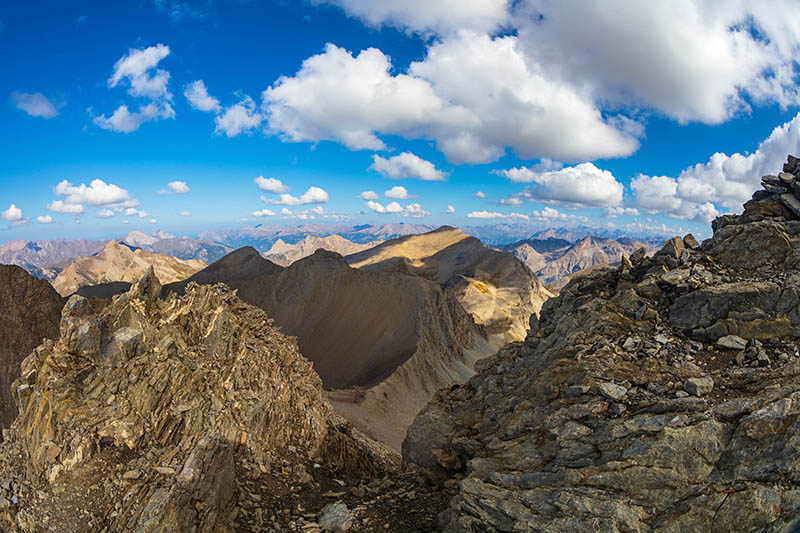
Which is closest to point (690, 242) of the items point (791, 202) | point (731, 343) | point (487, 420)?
point (791, 202)

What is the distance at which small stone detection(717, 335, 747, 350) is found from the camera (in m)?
10.6

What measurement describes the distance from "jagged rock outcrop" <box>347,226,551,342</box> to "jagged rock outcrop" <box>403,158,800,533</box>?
76.3 metres

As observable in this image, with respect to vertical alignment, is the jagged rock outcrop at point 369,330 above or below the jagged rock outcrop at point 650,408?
below

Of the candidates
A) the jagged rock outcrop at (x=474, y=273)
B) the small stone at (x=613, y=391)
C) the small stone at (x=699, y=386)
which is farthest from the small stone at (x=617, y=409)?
the jagged rock outcrop at (x=474, y=273)

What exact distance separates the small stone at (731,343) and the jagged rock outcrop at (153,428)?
12724 mm

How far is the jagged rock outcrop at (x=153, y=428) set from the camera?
10047mm

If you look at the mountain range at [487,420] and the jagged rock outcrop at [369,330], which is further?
the jagged rock outcrop at [369,330]

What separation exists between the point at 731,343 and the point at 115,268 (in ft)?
545

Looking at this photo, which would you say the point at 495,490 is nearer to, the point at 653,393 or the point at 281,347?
the point at 653,393

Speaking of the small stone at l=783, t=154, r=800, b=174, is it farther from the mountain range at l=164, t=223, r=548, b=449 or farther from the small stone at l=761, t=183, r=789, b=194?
the mountain range at l=164, t=223, r=548, b=449

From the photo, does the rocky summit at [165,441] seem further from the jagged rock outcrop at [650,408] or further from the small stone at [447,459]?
the jagged rock outcrop at [650,408]

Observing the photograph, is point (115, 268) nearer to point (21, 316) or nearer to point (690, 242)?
point (21, 316)

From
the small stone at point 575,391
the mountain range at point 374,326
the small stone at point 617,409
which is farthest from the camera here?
the mountain range at point 374,326

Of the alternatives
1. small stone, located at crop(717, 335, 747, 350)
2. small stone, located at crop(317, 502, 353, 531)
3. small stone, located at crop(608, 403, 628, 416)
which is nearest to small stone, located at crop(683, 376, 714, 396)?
small stone, located at crop(608, 403, 628, 416)
